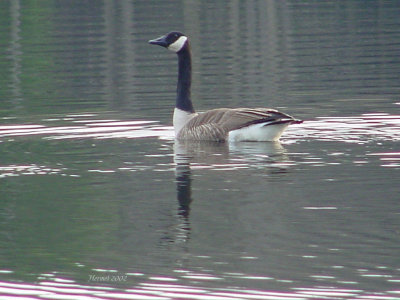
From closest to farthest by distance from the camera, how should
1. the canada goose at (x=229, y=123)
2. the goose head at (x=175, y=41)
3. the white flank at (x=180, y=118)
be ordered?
the canada goose at (x=229, y=123) < the white flank at (x=180, y=118) < the goose head at (x=175, y=41)

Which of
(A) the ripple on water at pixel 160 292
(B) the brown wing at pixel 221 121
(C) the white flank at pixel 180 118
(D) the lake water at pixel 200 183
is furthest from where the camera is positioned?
(C) the white flank at pixel 180 118

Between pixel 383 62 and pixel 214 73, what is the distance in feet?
15.9

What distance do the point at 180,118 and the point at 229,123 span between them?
4.72ft

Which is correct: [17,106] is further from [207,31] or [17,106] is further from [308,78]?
[207,31]

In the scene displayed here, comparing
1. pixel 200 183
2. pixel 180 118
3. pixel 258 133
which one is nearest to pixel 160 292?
pixel 200 183

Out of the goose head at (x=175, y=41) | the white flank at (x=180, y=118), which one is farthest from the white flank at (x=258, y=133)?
the goose head at (x=175, y=41)

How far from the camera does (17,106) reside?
24.8 m

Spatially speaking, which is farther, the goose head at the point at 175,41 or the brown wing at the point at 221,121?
the goose head at the point at 175,41

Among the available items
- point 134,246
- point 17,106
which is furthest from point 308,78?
point 134,246

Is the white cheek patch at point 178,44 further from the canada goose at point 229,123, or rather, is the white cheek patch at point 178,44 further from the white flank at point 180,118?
the white flank at point 180,118

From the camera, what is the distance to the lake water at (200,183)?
11.0m

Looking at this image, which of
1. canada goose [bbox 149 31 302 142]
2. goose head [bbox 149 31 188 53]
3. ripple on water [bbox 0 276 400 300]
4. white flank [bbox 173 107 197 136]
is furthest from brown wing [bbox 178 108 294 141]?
ripple on water [bbox 0 276 400 300]

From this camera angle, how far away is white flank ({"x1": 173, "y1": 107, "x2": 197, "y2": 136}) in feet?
66.1

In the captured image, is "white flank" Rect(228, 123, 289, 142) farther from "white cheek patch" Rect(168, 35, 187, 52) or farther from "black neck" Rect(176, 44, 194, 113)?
Result: "white cheek patch" Rect(168, 35, 187, 52)
